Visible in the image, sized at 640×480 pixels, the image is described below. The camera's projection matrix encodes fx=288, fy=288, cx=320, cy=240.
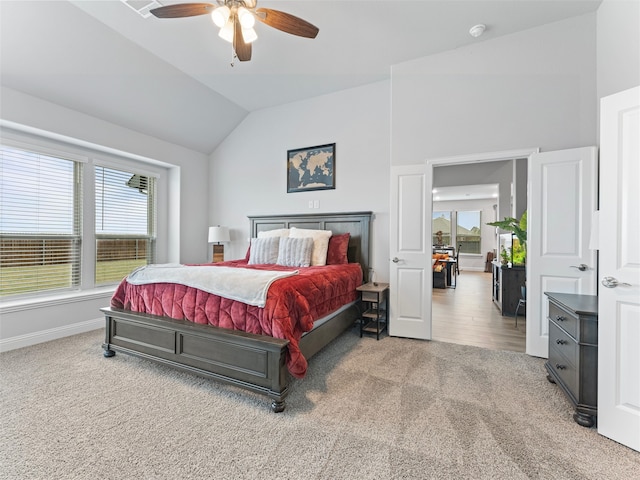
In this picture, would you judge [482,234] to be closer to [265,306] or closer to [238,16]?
[265,306]

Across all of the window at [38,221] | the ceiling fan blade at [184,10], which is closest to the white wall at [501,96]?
the ceiling fan blade at [184,10]

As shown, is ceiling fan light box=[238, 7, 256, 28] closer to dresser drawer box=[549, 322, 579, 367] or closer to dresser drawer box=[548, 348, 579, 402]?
dresser drawer box=[549, 322, 579, 367]

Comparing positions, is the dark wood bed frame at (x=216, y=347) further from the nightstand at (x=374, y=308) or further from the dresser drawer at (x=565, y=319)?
the dresser drawer at (x=565, y=319)

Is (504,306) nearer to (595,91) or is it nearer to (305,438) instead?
(595,91)

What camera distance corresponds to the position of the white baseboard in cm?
300

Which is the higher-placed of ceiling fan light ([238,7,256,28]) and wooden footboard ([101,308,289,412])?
ceiling fan light ([238,7,256,28])

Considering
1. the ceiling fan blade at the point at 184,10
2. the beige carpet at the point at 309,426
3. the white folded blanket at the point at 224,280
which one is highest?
the ceiling fan blade at the point at 184,10

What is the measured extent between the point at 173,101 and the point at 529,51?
4.39 metres

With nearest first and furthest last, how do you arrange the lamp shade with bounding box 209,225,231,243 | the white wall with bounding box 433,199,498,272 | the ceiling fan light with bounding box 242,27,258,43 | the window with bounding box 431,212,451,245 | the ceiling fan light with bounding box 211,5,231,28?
1. the ceiling fan light with bounding box 211,5,231,28
2. the ceiling fan light with bounding box 242,27,258,43
3. the lamp shade with bounding box 209,225,231,243
4. the white wall with bounding box 433,199,498,272
5. the window with bounding box 431,212,451,245

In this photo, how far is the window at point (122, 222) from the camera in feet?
13.4

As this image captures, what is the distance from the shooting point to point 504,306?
435cm

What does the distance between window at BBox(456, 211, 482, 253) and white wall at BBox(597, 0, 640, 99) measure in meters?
8.82

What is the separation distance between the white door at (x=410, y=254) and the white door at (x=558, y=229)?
3.23 ft

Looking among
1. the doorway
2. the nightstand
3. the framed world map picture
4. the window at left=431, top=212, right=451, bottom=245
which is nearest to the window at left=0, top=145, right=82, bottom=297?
the framed world map picture
